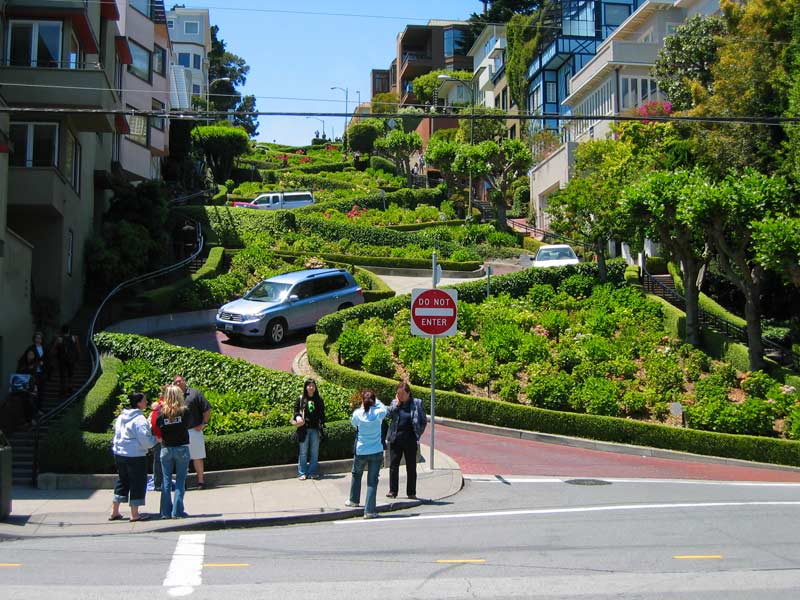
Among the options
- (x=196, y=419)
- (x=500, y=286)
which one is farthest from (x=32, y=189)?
(x=500, y=286)

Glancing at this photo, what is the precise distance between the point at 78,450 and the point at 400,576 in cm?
715

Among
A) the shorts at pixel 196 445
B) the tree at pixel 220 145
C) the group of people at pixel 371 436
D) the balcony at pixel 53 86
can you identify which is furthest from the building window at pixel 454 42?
the shorts at pixel 196 445

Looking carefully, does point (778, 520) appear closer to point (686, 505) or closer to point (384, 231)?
point (686, 505)

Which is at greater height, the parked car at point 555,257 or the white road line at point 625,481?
the parked car at point 555,257

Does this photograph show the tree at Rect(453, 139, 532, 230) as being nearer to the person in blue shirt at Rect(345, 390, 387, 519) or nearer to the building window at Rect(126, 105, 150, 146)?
the building window at Rect(126, 105, 150, 146)

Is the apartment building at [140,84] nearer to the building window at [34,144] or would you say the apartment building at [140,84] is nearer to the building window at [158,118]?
the building window at [158,118]

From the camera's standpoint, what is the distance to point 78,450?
14.0 meters

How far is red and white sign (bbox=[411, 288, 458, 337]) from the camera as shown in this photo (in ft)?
50.5

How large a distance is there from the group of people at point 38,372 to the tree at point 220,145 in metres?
56.0

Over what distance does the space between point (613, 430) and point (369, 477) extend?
868 centimetres

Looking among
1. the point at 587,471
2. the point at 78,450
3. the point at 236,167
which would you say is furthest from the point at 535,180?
the point at 78,450

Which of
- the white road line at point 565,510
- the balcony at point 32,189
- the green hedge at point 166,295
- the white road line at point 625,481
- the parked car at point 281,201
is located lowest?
the white road line at point 625,481

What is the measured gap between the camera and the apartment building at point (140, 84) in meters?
36.1

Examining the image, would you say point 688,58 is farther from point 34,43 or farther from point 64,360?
point 64,360
